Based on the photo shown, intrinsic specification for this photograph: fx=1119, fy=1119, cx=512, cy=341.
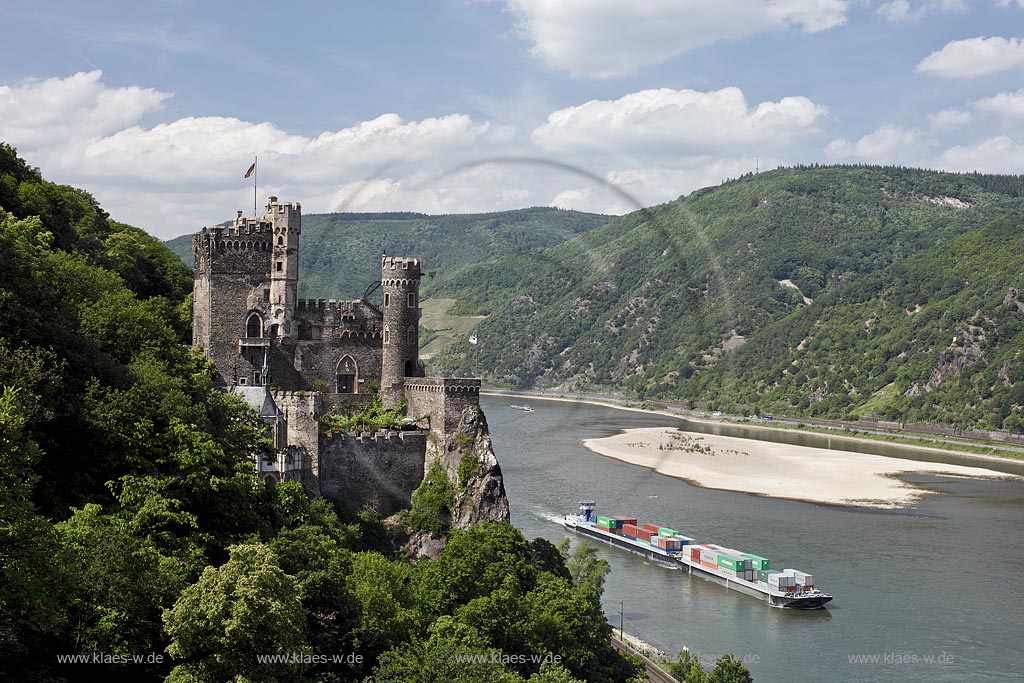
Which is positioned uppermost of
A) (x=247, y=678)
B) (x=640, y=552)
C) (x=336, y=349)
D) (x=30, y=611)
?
(x=336, y=349)

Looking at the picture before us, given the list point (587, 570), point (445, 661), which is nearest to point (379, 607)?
point (445, 661)

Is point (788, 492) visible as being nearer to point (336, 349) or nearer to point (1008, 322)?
point (336, 349)

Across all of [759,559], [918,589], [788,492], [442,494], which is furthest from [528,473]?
[442,494]

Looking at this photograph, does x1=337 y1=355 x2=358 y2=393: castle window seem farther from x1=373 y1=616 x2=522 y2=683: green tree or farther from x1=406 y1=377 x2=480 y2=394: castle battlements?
x1=373 y1=616 x2=522 y2=683: green tree

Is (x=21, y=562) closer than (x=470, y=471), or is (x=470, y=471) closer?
(x=21, y=562)

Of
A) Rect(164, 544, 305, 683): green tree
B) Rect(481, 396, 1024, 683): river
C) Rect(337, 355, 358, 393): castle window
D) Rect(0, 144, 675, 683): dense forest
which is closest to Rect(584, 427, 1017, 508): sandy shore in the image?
Rect(481, 396, 1024, 683): river

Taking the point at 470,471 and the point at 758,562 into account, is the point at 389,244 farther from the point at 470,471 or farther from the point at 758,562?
the point at 758,562

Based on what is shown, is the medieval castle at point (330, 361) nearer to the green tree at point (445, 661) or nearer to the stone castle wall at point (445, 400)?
the stone castle wall at point (445, 400)
